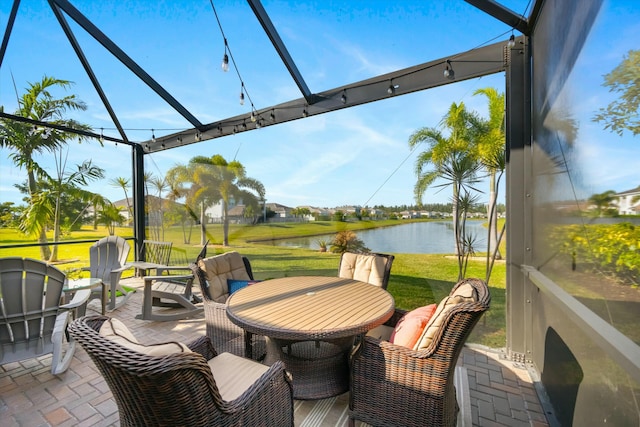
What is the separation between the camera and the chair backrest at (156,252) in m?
5.91

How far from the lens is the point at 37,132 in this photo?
5754 millimetres

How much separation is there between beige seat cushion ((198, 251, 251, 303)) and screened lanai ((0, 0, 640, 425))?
213 centimetres

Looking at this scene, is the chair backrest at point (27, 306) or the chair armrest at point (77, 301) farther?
the chair armrest at point (77, 301)

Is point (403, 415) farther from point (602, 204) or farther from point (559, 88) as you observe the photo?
point (559, 88)

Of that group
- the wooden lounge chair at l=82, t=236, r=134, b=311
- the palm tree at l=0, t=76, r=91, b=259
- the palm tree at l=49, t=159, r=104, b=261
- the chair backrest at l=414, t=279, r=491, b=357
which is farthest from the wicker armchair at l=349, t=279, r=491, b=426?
the palm tree at l=49, t=159, r=104, b=261

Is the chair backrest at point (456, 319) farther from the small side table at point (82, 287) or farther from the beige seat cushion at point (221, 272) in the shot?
the small side table at point (82, 287)

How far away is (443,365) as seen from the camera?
154 cm

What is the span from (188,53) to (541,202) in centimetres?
468

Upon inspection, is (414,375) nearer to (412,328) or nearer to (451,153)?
(412,328)

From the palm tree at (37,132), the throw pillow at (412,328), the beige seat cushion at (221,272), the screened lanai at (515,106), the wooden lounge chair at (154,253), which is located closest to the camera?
the screened lanai at (515,106)

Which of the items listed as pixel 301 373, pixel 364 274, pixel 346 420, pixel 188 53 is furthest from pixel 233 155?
pixel 346 420

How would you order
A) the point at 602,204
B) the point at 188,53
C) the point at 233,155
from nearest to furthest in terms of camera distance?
the point at 602,204, the point at 188,53, the point at 233,155

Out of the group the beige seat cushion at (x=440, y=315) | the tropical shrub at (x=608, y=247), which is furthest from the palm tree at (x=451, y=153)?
the beige seat cushion at (x=440, y=315)

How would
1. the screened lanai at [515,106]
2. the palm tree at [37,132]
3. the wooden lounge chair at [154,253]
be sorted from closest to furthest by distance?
the screened lanai at [515,106] → the palm tree at [37,132] → the wooden lounge chair at [154,253]
